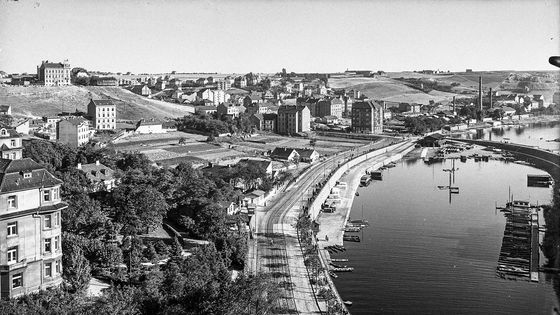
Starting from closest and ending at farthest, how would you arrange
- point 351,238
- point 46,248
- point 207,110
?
point 46,248, point 351,238, point 207,110

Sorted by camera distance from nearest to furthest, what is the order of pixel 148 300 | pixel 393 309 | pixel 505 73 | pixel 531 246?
pixel 148 300 < pixel 393 309 < pixel 531 246 < pixel 505 73

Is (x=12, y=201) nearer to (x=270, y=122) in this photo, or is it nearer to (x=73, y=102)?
(x=73, y=102)

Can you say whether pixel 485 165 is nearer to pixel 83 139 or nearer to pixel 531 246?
pixel 531 246

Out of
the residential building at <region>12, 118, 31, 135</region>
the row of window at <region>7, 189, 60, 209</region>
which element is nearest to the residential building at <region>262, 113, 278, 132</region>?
the residential building at <region>12, 118, 31, 135</region>

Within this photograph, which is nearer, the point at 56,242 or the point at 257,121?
the point at 56,242

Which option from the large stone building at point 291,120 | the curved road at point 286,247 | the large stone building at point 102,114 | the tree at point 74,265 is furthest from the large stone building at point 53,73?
the tree at point 74,265

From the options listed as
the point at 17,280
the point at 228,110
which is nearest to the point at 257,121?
the point at 228,110

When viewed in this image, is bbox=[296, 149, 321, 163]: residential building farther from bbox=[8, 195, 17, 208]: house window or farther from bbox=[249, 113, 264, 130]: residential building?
bbox=[8, 195, 17, 208]: house window

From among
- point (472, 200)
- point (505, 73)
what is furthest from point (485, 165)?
point (505, 73)
